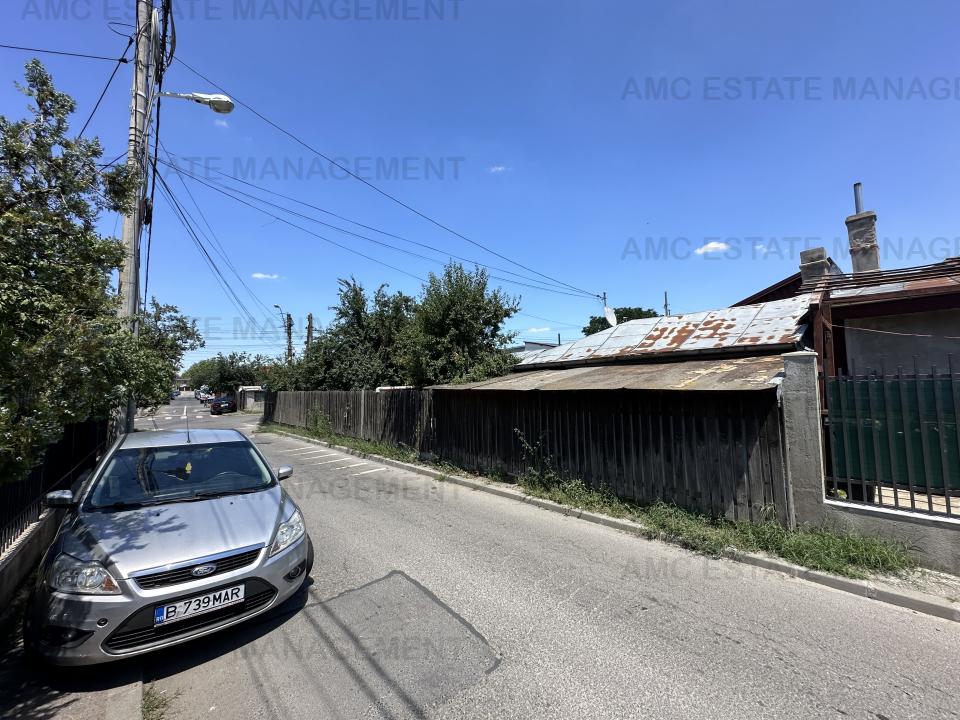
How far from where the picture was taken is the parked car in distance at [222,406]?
121 feet

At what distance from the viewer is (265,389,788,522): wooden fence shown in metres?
5.38

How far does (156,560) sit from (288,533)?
0.92 m

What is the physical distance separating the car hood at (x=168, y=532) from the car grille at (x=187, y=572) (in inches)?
2.5

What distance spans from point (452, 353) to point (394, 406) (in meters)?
3.15

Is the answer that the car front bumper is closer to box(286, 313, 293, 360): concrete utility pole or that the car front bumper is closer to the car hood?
the car hood

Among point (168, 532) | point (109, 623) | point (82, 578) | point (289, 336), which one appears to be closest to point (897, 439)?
point (168, 532)

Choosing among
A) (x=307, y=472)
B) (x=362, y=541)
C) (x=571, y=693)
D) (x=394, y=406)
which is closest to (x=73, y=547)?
(x=362, y=541)

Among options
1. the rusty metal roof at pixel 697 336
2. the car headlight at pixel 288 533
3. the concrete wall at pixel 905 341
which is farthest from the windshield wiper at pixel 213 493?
the concrete wall at pixel 905 341

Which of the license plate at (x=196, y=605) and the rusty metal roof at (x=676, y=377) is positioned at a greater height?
the rusty metal roof at (x=676, y=377)

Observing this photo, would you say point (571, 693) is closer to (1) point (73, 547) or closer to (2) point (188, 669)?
(2) point (188, 669)

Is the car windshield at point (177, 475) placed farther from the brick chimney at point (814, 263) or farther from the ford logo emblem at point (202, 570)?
the brick chimney at point (814, 263)

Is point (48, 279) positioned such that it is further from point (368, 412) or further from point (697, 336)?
point (368, 412)

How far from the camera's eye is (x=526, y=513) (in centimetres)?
686

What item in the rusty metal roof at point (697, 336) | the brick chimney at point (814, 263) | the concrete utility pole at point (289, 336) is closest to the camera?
the rusty metal roof at point (697, 336)
